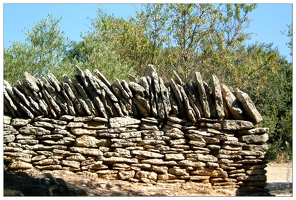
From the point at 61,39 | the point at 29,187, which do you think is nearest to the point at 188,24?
the point at 61,39

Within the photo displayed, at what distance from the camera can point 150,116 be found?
8.31m

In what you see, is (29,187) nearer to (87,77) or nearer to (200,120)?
(87,77)

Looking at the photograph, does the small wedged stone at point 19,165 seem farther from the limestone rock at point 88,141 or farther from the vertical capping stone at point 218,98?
the vertical capping stone at point 218,98

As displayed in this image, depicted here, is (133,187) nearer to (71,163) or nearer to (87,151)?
(87,151)

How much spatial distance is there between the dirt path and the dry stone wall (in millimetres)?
2600

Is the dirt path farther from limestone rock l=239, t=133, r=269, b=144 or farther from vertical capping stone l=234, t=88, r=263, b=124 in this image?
vertical capping stone l=234, t=88, r=263, b=124

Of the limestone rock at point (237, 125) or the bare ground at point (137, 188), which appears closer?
the bare ground at point (137, 188)

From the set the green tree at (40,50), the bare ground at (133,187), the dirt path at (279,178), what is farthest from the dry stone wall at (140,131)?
the green tree at (40,50)

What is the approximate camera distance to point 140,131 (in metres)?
8.22

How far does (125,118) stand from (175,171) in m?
1.48

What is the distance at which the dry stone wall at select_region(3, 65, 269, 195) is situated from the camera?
26.6ft

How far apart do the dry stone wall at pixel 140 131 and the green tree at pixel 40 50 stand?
260 inches

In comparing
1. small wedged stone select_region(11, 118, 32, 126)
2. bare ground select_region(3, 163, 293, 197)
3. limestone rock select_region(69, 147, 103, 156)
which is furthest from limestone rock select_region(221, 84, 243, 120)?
small wedged stone select_region(11, 118, 32, 126)

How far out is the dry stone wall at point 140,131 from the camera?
8.09 m
